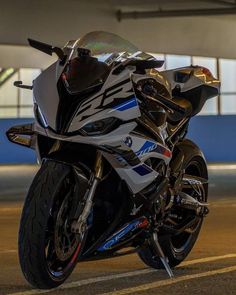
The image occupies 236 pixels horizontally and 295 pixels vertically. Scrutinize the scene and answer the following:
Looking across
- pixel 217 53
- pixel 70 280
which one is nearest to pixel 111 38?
pixel 70 280

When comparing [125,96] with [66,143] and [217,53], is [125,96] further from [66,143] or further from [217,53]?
[217,53]

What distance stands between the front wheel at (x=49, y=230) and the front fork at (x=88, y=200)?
85mm

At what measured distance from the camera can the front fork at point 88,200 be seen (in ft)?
18.2

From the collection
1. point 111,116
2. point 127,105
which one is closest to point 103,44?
point 127,105

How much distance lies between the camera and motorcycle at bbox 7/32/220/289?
219 inches

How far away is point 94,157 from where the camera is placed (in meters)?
5.77

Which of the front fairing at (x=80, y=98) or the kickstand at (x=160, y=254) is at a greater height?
the front fairing at (x=80, y=98)

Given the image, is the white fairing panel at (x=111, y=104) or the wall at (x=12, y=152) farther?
the wall at (x=12, y=152)

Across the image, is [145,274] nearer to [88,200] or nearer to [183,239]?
[183,239]

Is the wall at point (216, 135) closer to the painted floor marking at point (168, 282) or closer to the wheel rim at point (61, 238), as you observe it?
the painted floor marking at point (168, 282)

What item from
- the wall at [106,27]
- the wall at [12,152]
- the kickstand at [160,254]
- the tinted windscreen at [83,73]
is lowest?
the wall at [12,152]

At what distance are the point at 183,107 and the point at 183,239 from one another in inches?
49.0

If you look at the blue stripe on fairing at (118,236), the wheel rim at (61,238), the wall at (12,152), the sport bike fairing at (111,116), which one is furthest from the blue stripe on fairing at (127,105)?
the wall at (12,152)

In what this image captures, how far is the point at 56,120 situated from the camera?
559 centimetres
